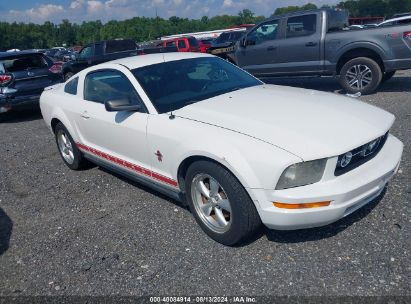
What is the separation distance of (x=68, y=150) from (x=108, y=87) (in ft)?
5.09

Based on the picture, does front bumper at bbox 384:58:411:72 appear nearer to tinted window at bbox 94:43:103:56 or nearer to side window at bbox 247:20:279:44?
side window at bbox 247:20:279:44

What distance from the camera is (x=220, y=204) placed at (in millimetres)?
3145

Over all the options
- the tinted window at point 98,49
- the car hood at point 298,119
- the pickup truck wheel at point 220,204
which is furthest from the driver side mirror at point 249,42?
the pickup truck wheel at point 220,204

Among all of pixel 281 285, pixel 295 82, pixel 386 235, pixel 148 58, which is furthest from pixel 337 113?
pixel 295 82

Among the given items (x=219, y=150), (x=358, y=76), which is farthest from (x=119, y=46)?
(x=219, y=150)

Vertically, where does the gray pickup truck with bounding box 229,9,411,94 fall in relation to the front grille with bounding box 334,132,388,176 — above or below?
above

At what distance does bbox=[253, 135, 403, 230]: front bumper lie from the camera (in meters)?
2.67

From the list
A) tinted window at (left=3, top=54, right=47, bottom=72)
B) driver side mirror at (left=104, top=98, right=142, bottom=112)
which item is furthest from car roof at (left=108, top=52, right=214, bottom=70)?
tinted window at (left=3, top=54, right=47, bottom=72)

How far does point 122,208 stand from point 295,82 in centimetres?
814

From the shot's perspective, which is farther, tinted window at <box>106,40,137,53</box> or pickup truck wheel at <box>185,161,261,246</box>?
tinted window at <box>106,40,137,53</box>

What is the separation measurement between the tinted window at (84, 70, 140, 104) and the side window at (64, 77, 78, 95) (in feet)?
0.91

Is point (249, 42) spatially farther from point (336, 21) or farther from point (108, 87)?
point (108, 87)

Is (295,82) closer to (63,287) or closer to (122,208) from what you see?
(122,208)

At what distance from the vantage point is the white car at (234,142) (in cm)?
271
